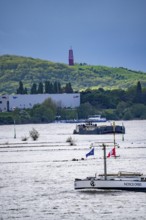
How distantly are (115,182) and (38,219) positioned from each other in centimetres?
1177

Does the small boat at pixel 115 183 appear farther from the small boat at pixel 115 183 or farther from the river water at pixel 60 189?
the river water at pixel 60 189

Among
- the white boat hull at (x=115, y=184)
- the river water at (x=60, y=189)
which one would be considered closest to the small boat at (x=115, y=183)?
the white boat hull at (x=115, y=184)

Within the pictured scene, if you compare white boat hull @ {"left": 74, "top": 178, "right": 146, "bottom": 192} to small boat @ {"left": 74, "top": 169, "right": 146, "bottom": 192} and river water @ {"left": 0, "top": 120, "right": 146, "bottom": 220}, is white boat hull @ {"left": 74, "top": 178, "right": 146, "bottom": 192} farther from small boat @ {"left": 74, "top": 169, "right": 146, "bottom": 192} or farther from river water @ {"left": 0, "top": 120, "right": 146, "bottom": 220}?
river water @ {"left": 0, "top": 120, "right": 146, "bottom": 220}

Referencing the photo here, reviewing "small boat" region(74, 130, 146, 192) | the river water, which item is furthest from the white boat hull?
the river water

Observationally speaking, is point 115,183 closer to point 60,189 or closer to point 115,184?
point 115,184

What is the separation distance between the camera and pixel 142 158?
100 m

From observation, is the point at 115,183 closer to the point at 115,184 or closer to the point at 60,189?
the point at 115,184

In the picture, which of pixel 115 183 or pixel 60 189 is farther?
pixel 60 189

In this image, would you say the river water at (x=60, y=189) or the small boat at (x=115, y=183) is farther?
the small boat at (x=115, y=183)

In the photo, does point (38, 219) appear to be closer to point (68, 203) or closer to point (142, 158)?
point (68, 203)

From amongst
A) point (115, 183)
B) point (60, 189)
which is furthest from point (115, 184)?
point (60, 189)

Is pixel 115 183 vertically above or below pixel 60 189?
above

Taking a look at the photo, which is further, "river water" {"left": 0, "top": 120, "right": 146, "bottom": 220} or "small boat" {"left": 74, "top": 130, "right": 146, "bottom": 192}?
"small boat" {"left": 74, "top": 130, "right": 146, "bottom": 192}

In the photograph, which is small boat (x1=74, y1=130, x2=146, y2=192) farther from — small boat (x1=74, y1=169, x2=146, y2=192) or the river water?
the river water
